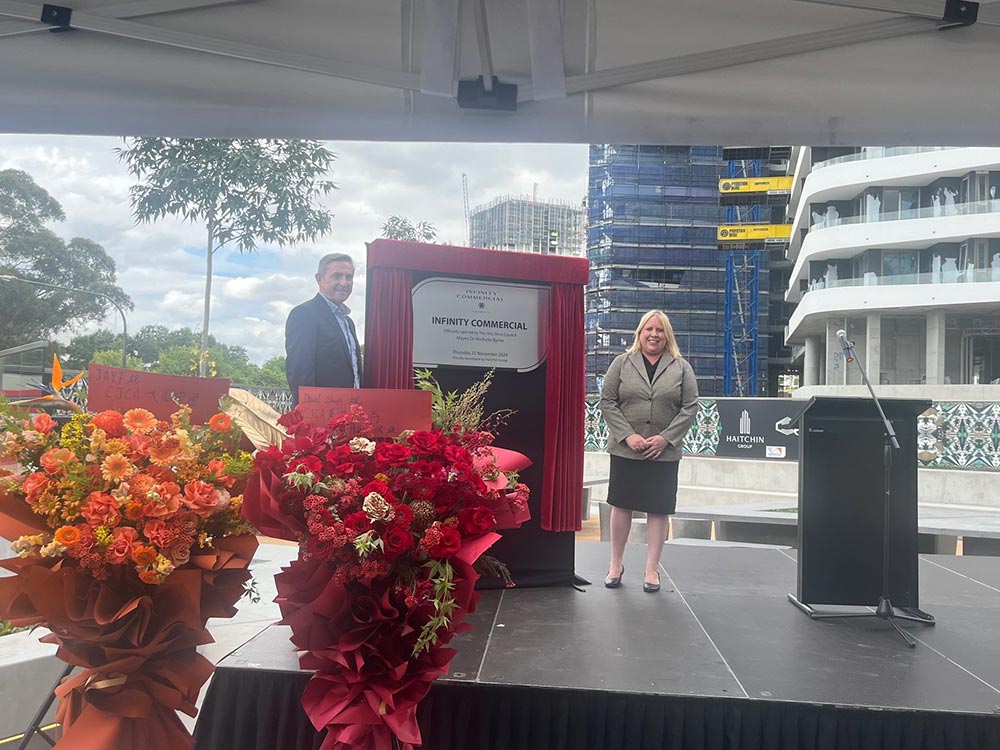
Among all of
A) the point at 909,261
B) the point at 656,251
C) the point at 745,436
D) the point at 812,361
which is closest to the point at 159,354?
the point at 745,436

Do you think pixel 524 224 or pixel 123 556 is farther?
pixel 524 224

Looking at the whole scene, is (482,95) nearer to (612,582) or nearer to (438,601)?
(438,601)

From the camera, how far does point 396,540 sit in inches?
41.4

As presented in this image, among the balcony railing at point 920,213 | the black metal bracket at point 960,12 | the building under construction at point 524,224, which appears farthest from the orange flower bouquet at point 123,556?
the building under construction at point 524,224

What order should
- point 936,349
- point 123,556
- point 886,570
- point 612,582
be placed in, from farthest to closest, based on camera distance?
point 936,349
point 612,582
point 886,570
point 123,556

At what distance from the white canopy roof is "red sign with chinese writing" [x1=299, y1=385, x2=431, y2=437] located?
3.03 ft

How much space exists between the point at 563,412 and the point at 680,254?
45.6 m

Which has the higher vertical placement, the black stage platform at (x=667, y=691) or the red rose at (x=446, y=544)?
the red rose at (x=446, y=544)

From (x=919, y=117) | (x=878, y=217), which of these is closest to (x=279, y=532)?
(x=919, y=117)

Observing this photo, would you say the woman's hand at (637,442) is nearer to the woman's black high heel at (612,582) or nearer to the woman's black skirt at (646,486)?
the woman's black skirt at (646,486)

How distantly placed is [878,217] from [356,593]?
30.7 meters

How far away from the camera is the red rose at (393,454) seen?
1.13 m

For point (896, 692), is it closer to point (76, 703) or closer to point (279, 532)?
point (279, 532)

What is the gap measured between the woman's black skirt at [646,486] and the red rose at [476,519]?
2.20 meters
